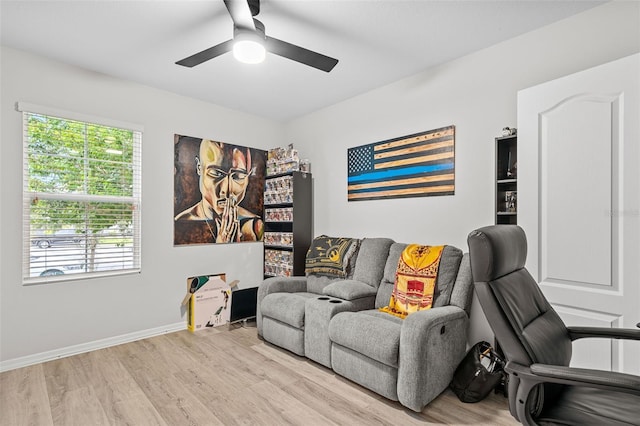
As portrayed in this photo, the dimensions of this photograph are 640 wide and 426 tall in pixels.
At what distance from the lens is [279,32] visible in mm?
2443

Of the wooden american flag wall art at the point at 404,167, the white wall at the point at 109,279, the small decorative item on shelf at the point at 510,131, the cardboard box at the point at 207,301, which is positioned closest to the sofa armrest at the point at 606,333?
the small decorative item on shelf at the point at 510,131

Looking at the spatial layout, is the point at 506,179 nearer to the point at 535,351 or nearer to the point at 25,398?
the point at 535,351

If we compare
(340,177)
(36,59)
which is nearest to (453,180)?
(340,177)

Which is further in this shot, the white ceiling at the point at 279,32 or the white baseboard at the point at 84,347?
the white baseboard at the point at 84,347

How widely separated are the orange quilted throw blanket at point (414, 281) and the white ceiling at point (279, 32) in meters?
1.65

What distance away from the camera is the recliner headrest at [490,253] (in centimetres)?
138

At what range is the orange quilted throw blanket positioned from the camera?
2537 mm

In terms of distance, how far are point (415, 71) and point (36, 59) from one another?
3.34m

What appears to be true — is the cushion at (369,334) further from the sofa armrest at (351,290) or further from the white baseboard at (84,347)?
the white baseboard at (84,347)

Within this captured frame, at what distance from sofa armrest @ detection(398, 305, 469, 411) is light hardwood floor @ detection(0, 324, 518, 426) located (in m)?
0.12

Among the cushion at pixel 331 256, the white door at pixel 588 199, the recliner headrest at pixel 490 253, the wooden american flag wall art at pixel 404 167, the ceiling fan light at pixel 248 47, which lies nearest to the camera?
the recliner headrest at pixel 490 253

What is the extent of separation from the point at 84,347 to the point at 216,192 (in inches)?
78.4

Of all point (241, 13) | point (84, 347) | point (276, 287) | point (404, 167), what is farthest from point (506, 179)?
point (84, 347)

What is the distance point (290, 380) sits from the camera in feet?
8.18
